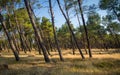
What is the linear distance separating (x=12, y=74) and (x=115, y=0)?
1071 inches

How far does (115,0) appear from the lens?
34.9m

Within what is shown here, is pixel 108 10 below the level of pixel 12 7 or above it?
below

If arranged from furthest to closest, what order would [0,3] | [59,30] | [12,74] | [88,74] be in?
1. [59,30]
2. [0,3]
3. [12,74]
4. [88,74]

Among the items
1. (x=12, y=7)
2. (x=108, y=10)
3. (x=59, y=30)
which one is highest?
(x=12, y=7)

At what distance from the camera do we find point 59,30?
3145 inches

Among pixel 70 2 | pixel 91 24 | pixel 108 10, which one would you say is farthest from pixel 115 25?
pixel 70 2

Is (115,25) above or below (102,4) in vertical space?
below

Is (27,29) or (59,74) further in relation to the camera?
(27,29)

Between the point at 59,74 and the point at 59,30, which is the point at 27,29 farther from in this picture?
the point at 59,74

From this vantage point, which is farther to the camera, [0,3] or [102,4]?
[102,4]

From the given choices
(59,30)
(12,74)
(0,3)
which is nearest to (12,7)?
(0,3)

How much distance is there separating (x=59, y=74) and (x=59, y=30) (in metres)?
69.0

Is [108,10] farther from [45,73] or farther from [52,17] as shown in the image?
[45,73]

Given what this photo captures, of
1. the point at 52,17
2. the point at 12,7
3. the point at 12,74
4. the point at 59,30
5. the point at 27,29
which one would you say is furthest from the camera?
the point at 59,30
